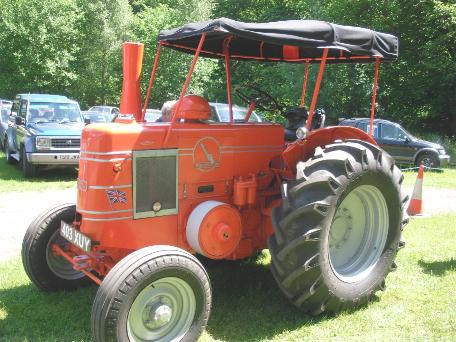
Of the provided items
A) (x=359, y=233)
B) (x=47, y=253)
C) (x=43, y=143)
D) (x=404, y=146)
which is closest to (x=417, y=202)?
(x=359, y=233)

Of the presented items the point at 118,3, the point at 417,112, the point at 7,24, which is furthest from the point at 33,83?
the point at 417,112

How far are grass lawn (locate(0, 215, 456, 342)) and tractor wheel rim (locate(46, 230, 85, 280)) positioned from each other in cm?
18

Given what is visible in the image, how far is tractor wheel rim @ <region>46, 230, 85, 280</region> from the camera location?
15.2 ft

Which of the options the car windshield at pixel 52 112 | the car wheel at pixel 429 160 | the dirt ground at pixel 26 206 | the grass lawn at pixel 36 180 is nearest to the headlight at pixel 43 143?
the grass lawn at pixel 36 180

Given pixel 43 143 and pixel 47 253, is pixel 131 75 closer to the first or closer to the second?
pixel 47 253

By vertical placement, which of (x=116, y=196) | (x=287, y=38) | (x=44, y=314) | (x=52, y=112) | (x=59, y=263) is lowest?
(x=44, y=314)

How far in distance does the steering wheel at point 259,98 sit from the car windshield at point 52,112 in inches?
325

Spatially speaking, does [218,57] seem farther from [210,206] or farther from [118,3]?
[118,3]

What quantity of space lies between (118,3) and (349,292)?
3493 cm

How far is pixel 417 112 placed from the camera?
2164 centimetres

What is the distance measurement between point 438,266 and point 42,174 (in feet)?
32.8

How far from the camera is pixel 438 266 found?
18.6ft

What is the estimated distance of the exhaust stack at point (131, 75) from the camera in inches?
164

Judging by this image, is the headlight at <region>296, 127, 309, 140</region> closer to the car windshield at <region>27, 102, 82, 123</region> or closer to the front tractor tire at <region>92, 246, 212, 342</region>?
the front tractor tire at <region>92, 246, 212, 342</region>
